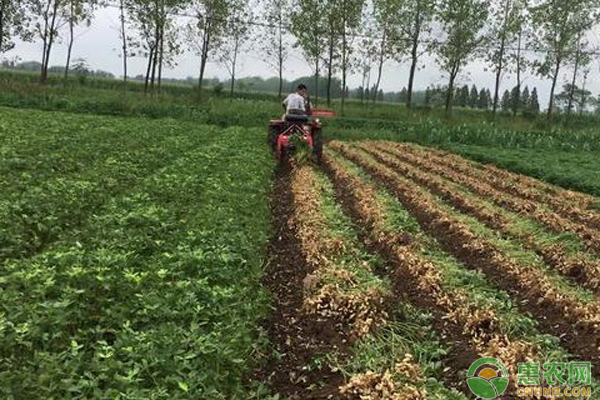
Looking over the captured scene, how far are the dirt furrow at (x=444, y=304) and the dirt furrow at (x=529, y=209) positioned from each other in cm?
260

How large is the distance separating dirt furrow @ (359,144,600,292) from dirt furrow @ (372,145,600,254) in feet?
1.50

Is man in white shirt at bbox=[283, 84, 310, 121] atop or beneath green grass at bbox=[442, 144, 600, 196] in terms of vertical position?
atop

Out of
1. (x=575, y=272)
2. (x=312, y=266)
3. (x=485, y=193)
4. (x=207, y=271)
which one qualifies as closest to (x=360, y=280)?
(x=312, y=266)

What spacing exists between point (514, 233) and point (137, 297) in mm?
5634

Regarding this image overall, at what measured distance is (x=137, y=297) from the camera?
4715 millimetres

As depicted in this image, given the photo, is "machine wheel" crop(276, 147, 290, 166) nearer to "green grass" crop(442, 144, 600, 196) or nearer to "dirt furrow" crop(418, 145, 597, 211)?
"dirt furrow" crop(418, 145, 597, 211)

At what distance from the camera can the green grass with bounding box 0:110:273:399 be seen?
359 centimetres

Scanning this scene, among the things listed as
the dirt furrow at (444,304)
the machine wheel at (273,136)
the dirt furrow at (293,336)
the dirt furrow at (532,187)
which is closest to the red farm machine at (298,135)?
the machine wheel at (273,136)

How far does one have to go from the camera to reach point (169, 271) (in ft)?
17.6

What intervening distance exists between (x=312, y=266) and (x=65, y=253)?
2.61 meters

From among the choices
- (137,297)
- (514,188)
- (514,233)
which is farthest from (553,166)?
(137,297)

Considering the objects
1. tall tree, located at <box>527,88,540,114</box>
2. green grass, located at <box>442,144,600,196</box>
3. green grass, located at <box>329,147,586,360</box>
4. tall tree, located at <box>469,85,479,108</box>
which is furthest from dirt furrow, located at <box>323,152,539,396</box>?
tall tree, located at <box>469,85,479,108</box>

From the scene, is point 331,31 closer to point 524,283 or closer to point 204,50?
point 204,50

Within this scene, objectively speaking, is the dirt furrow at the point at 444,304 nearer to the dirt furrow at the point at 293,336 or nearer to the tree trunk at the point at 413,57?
the dirt furrow at the point at 293,336
